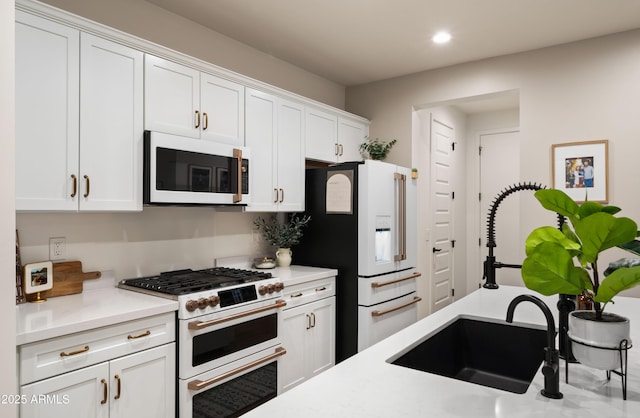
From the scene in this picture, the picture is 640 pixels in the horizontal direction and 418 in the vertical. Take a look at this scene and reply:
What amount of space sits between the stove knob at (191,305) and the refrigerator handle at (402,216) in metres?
1.89

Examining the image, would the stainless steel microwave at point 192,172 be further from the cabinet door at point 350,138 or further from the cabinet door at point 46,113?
the cabinet door at point 350,138

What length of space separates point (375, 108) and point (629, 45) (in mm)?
2178

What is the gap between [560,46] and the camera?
11.2ft

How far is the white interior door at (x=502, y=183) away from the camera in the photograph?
212 inches

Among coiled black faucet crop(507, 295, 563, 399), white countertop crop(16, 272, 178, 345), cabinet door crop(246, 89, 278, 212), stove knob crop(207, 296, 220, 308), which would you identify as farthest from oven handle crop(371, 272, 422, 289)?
coiled black faucet crop(507, 295, 563, 399)

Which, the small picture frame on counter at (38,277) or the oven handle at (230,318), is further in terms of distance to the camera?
the oven handle at (230,318)

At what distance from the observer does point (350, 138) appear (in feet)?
13.4

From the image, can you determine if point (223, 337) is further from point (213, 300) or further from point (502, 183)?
point (502, 183)

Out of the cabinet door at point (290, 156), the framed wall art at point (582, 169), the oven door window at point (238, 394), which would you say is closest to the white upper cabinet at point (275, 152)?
the cabinet door at point (290, 156)

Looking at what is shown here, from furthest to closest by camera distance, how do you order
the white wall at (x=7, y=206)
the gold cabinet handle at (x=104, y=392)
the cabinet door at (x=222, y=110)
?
1. the cabinet door at (x=222, y=110)
2. the gold cabinet handle at (x=104, y=392)
3. the white wall at (x=7, y=206)

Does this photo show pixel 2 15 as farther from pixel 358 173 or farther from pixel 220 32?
pixel 358 173

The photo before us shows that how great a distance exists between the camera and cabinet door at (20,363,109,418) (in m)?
1.58

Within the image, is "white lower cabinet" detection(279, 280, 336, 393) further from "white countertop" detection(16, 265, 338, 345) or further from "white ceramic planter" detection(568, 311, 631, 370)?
"white ceramic planter" detection(568, 311, 631, 370)

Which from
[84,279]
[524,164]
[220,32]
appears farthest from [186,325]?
[524,164]
